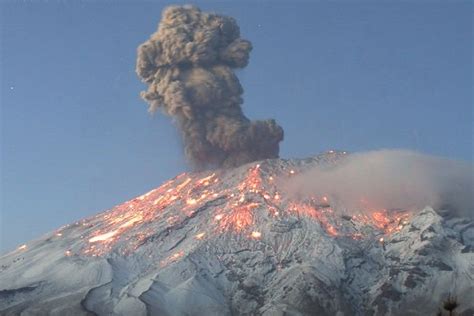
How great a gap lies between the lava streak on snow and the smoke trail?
114 centimetres

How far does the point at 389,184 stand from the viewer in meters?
62.0

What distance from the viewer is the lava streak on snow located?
5700 centimetres

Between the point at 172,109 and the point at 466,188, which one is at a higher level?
the point at 172,109

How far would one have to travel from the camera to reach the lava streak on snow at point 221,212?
187 ft

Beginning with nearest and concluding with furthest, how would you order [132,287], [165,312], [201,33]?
[165,312]
[132,287]
[201,33]

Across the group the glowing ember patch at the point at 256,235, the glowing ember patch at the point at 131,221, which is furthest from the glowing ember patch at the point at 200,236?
the glowing ember patch at the point at 131,221

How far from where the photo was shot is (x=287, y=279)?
165 feet

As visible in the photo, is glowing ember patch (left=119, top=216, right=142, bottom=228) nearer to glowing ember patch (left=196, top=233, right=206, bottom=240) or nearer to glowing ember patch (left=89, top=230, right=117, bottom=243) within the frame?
glowing ember patch (left=89, top=230, right=117, bottom=243)

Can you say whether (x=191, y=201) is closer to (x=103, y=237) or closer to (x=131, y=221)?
(x=131, y=221)

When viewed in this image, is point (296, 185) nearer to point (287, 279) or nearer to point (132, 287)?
point (287, 279)

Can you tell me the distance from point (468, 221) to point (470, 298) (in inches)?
432

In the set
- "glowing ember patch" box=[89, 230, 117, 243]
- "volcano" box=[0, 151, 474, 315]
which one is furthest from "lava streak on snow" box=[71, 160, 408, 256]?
"volcano" box=[0, 151, 474, 315]

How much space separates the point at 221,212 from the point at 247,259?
5.84m

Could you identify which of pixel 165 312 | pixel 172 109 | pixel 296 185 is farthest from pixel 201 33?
pixel 165 312
